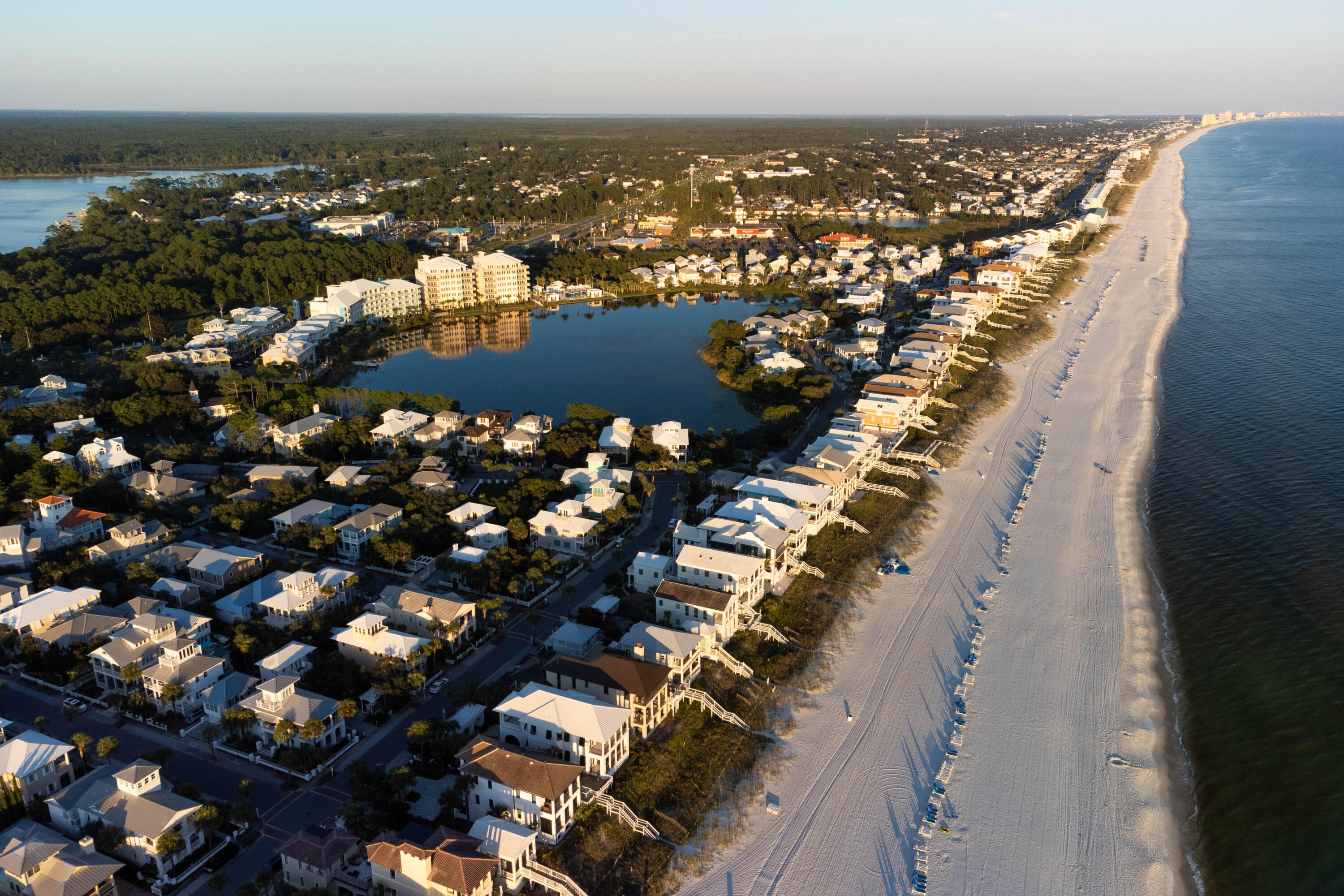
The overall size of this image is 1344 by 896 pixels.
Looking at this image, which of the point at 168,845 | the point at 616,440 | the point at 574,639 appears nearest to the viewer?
the point at 168,845

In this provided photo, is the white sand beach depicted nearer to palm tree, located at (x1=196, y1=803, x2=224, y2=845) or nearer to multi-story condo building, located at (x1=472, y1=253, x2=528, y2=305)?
palm tree, located at (x1=196, y1=803, x2=224, y2=845)

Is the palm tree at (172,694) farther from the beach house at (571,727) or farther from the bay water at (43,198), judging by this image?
the bay water at (43,198)

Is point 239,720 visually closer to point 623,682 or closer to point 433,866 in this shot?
point 433,866

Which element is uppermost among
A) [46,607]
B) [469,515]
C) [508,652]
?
[469,515]

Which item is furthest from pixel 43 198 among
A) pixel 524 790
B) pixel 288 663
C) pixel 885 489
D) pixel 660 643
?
pixel 524 790

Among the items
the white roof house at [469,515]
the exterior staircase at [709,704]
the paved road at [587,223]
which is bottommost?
the exterior staircase at [709,704]

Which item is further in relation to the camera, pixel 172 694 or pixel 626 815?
pixel 172 694

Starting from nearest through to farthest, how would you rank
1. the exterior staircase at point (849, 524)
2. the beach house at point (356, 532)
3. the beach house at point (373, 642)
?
1. the beach house at point (373, 642)
2. the beach house at point (356, 532)
3. the exterior staircase at point (849, 524)

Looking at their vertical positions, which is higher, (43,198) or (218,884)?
(43,198)

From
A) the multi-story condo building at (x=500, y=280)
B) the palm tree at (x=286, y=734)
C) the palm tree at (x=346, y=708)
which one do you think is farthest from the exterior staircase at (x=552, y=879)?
the multi-story condo building at (x=500, y=280)
